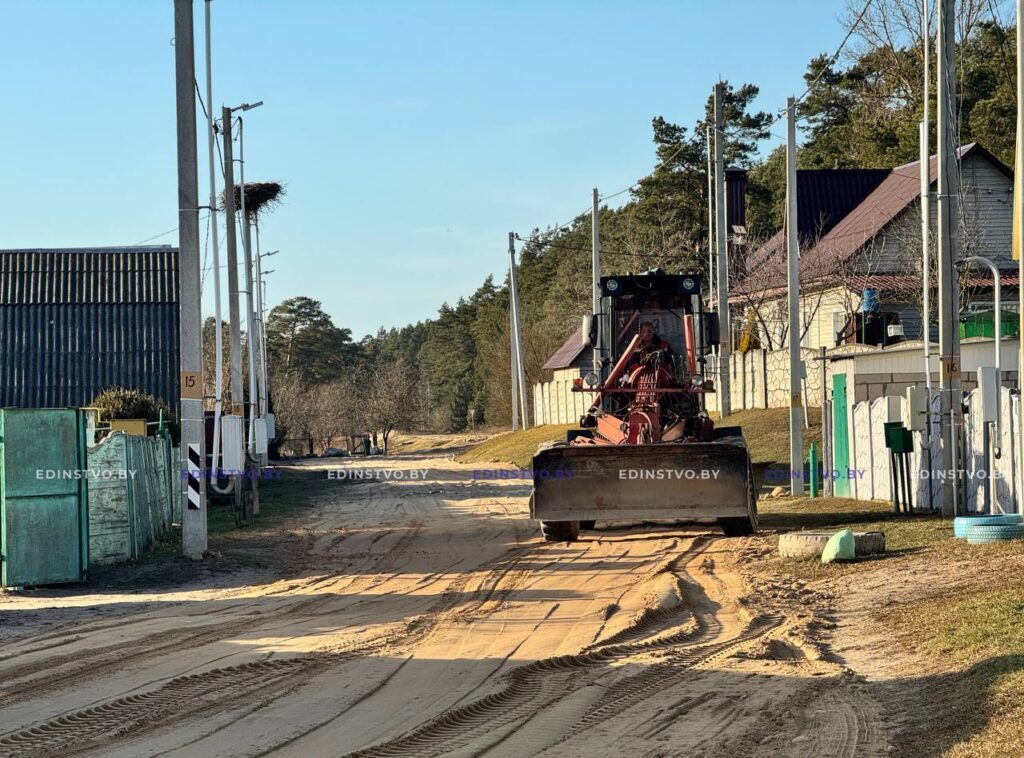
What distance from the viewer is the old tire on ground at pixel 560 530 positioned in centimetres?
1888

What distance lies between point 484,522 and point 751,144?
4991 cm

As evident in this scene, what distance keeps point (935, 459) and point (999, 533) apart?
4.30 metres

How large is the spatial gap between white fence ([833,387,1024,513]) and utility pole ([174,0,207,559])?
10.2 metres

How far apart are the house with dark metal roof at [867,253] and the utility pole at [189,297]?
2525 cm

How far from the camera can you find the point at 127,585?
16.3 metres

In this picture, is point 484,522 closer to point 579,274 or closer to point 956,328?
point 956,328

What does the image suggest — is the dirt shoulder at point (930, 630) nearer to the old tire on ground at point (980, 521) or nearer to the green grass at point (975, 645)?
the green grass at point (975, 645)

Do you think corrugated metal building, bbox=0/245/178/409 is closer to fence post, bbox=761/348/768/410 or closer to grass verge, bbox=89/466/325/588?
grass verge, bbox=89/466/325/588

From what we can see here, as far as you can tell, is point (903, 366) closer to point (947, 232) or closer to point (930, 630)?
point (947, 232)

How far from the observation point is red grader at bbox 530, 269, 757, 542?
17.6 metres

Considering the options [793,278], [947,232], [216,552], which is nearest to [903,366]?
[793,278]

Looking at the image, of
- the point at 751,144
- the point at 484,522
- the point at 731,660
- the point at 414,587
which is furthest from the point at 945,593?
the point at 751,144

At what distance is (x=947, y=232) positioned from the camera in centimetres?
1812

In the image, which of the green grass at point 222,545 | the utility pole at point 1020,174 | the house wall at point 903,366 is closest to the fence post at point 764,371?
the house wall at point 903,366
